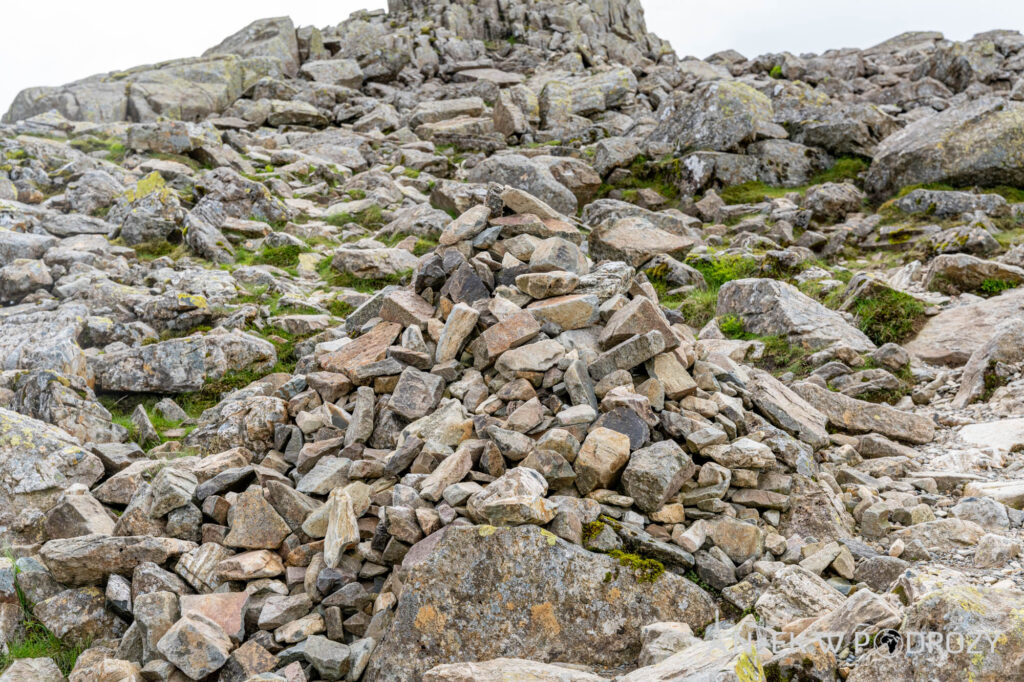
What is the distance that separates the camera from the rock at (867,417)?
10.2 meters

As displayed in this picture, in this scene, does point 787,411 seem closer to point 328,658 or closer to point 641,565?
point 641,565

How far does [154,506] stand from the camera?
815 centimetres

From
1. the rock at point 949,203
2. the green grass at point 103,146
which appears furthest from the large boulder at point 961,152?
the green grass at point 103,146

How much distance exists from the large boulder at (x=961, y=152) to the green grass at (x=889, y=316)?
10897 millimetres

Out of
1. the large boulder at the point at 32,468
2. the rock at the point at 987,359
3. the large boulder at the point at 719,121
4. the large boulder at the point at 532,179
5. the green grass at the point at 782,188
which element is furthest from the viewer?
the large boulder at the point at 719,121

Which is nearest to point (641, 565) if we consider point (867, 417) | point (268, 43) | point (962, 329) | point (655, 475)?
point (655, 475)

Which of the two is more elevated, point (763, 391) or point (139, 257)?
point (139, 257)

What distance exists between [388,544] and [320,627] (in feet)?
3.47

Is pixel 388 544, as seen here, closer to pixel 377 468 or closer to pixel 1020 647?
pixel 377 468

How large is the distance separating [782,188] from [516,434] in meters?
22.4

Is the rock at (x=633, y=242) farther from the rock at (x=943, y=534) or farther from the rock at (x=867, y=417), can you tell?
the rock at (x=943, y=534)

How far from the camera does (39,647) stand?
23.1ft

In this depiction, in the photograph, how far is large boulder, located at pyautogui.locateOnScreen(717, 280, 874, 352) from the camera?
13.6 metres

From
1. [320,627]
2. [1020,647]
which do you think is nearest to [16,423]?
[320,627]
